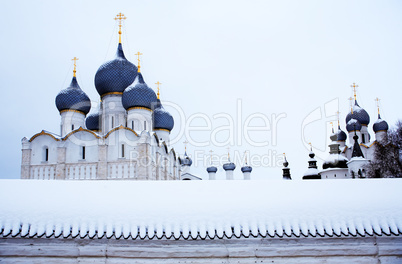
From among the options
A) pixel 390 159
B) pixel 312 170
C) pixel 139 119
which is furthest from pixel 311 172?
pixel 139 119

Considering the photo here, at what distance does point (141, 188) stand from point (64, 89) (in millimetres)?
18440

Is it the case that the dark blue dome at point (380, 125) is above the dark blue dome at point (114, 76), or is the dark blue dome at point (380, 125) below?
below

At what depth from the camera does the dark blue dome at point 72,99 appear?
22641 millimetres

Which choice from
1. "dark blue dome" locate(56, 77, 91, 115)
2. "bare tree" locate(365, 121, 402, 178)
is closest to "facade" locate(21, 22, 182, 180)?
"dark blue dome" locate(56, 77, 91, 115)

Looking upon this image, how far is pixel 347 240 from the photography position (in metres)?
5.69

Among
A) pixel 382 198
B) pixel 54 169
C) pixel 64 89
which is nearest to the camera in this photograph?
pixel 382 198

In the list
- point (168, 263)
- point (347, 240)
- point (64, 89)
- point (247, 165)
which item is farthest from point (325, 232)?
point (247, 165)

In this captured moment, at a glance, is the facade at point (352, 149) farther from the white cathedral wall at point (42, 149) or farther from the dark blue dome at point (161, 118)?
the white cathedral wall at point (42, 149)

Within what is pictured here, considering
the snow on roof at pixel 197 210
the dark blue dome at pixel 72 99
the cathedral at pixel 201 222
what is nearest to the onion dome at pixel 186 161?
the dark blue dome at pixel 72 99

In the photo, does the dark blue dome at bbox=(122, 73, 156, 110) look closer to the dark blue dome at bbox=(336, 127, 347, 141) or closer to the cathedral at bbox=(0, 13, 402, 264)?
the cathedral at bbox=(0, 13, 402, 264)

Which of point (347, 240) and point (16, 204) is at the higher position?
point (16, 204)

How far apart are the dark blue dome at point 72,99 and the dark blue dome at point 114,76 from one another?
50.3 inches

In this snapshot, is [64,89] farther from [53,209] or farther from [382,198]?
[382,198]

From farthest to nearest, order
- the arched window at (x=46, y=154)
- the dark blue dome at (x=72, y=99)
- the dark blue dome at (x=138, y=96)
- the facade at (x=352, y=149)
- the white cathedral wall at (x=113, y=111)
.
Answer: the facade at (x=352, y=149) → the white cathedral wall at (x=113, y=111) → the dark blue dome at (x=72, y=99) → the dark blue dome at (x=138, y=96) → the arched window at (x=46, y=154)
